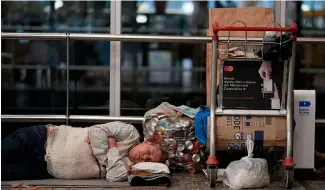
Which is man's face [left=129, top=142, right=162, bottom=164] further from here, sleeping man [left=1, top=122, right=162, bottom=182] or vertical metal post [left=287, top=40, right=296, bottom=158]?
vertical metal post [left=287, top=40, right=296, bottom=158]

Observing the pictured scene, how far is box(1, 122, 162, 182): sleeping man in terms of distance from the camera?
434 cm

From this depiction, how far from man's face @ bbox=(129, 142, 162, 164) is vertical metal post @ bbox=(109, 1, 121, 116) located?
3.15ft

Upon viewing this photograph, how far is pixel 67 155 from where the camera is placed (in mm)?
4363

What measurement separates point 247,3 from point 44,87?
8.02 feet

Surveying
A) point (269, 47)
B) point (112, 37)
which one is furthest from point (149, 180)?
point (112, 37)

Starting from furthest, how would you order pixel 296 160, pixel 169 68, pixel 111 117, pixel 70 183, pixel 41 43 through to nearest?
1. pixel 169 68
2. pixel 41 43
3. pixel 111 117
4. pixel 296 160
5. pixel 70 183

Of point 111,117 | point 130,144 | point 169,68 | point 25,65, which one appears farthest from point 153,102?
point 169,68

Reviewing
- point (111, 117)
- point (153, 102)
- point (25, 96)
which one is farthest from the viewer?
point (25, 96)

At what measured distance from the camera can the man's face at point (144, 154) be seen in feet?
14.7

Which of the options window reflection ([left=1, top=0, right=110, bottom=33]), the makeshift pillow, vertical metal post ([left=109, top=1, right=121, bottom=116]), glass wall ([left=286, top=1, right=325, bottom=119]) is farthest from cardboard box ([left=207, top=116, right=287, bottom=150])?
window reflection ([left=1, top=0, right=110, bottom=33])

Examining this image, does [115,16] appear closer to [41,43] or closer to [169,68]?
[41,43]

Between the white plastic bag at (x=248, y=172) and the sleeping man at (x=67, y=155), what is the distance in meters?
0.64

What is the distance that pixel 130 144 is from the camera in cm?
457

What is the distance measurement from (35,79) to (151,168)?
291cm
